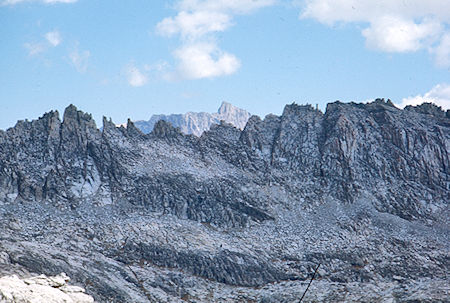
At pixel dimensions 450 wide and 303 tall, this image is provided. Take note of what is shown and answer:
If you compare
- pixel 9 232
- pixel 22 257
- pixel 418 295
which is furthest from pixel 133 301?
pixel 418 295

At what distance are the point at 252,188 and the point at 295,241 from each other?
508 inches

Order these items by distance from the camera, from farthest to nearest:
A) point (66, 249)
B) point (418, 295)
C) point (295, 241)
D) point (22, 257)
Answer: point (295, 241), point (66, 249), point (418, 295), point (22, 257)

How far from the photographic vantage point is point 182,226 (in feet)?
199

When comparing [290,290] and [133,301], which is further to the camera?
[290,290]

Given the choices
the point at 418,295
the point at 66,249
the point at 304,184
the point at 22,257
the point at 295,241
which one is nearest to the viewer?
the point at 22,257

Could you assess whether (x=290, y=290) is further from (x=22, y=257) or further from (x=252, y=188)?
(x=22, y=257)

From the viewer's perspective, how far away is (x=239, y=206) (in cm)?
6625

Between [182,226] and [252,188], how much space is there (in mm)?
14205

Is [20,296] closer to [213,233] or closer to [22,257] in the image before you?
[22,257]

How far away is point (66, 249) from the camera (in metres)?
49.8

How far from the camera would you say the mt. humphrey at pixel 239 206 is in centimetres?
4969

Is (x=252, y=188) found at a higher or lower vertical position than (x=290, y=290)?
higher

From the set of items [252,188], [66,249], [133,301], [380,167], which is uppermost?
[380,167]

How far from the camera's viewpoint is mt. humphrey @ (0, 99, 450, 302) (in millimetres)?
49688
